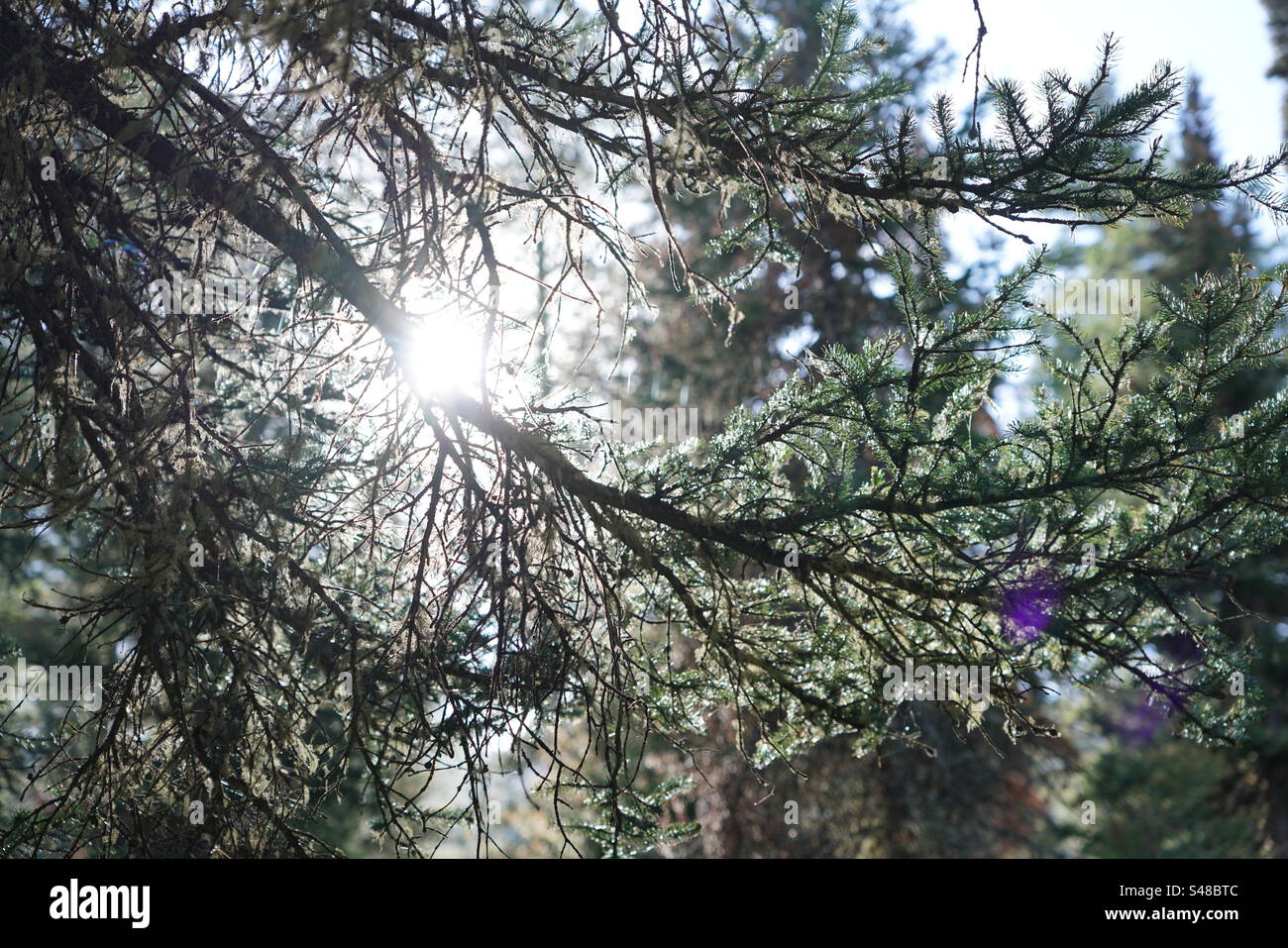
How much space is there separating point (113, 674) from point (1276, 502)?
4.24 metres

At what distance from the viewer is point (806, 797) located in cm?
1041

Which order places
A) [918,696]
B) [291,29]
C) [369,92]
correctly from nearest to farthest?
[291,29], [369,92], [918,696]

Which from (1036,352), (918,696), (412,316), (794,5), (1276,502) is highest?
(794,5)

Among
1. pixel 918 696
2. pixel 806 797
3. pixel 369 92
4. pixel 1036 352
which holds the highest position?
pixel 369 92

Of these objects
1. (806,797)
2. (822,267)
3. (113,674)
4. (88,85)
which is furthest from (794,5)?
(113,674)

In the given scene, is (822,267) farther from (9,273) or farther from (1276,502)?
(9,273)

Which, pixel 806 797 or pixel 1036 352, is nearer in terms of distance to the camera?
pixel 1036 352

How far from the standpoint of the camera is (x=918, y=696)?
12.7 feet

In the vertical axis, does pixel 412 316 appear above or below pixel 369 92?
below
